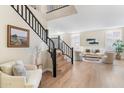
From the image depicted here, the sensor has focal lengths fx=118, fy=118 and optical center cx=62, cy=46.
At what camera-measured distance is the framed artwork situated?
3.21 m

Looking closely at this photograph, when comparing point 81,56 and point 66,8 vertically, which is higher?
point 66,8

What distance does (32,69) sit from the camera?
11.1ft

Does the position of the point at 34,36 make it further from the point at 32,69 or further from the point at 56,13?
the point at 56,13

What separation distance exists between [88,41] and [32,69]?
7.54 metres

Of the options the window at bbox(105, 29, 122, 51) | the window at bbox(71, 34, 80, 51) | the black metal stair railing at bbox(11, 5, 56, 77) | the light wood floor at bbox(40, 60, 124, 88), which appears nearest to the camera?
the light wood floor at bbox(40, 60, 124, 88)

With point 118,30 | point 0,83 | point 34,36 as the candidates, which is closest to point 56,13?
point 34,36

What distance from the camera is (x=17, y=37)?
3504 mm

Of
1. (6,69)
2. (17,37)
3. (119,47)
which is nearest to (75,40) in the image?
(119,47)

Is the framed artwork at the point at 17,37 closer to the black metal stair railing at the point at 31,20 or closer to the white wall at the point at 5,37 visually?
the white wall at the point at 5,37

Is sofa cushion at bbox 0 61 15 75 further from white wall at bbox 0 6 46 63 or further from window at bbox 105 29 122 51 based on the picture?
window at bbox 105 29 122 51

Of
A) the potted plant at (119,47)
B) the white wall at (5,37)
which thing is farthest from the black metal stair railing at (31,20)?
the potted plant at (119,47)

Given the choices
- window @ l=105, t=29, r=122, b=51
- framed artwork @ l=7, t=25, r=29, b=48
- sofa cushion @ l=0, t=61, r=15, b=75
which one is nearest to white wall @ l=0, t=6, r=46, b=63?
framed artwork @ l=7, t=25, r=29, b=48

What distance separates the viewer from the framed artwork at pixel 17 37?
3.21 metres

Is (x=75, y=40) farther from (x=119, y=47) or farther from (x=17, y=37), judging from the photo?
(x=17, y=37)
